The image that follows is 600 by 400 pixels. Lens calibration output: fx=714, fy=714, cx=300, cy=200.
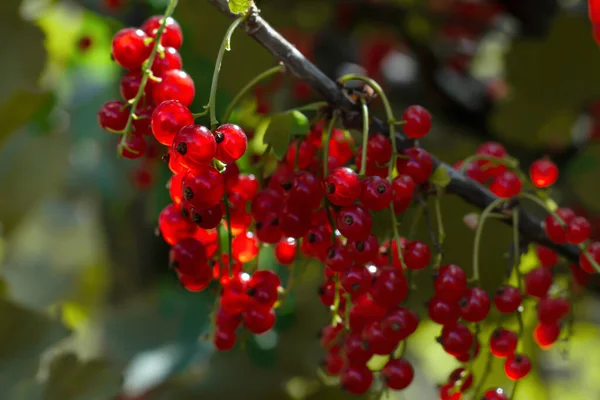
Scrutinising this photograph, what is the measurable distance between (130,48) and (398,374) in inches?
12.8

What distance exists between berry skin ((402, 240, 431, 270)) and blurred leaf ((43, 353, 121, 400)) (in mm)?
544

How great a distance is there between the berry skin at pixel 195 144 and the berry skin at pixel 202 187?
0.04 ft

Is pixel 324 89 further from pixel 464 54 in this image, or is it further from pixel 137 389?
pixel 464 54

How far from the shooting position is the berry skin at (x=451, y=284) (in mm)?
550

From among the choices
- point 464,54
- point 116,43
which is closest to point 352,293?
point 116,43

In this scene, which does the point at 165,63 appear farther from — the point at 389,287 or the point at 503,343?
the point at 503,343

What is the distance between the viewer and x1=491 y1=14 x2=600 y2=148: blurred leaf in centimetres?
128

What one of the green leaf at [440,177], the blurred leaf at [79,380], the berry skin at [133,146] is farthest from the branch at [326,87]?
the blurred leaf at [79,380]

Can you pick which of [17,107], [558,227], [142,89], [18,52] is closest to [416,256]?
[558,227]

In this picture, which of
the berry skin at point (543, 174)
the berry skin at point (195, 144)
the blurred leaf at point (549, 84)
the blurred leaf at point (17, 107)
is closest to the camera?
the berry skin at point (195, 144)

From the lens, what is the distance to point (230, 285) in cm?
56

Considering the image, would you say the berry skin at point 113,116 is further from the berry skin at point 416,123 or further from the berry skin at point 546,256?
the berry skin at point 546,256

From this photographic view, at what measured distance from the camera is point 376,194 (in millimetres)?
491

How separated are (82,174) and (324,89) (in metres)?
1.39
